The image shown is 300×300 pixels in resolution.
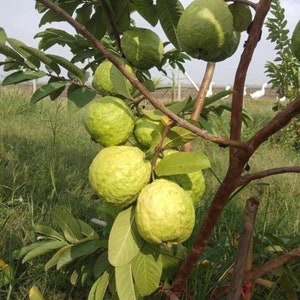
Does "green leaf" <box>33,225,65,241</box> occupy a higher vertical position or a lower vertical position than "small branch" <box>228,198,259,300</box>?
lower

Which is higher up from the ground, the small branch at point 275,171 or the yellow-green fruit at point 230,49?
the yellow-green fruit at point 230,49

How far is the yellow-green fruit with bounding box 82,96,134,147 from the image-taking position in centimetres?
75

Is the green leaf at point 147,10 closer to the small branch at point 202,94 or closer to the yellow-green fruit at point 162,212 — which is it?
the small branch at point 202,94

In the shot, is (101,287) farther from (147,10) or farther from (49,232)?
(147,10)

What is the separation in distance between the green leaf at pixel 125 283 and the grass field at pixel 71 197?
0.33 metres

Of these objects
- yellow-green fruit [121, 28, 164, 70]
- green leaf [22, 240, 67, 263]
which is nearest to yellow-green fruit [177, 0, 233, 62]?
yellow-green fruit [121, 28, 164, 70]

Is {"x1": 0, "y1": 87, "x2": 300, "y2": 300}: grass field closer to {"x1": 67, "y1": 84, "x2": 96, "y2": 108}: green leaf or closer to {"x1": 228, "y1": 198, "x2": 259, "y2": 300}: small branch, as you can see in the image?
{"x1": 67, "y1": 84, "x2": 96, "y2": 108}: green leaf

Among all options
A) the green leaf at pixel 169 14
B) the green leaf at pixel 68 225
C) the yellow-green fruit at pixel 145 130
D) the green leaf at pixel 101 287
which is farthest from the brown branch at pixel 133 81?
the green leaf at pixel 68 225

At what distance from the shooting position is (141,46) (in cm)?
84

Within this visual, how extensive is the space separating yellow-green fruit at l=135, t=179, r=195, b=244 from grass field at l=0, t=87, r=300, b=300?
1.01ft

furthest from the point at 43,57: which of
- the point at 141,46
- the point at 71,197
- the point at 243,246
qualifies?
the point at 71,197

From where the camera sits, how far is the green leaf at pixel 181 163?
0.69m

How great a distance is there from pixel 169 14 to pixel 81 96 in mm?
241

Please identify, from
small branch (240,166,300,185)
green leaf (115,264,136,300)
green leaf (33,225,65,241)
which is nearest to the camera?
small branch (240,166,300,185)
